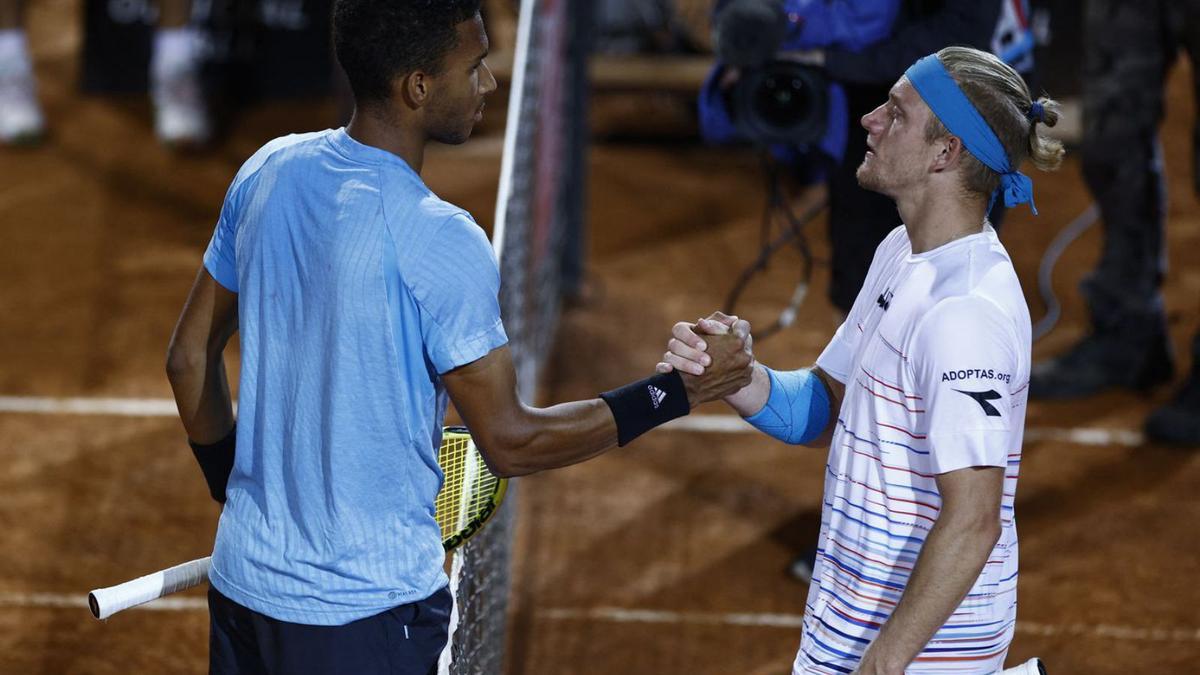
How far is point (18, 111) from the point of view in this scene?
29.9 ft

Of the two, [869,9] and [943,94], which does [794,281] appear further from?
[943,94]

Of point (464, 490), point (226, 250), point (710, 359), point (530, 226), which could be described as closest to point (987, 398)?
point (710, 359)

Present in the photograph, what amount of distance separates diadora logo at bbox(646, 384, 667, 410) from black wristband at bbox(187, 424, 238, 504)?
82 cm

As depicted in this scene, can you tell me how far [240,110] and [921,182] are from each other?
309 inches

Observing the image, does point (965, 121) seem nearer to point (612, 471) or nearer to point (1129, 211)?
point (612, 471)

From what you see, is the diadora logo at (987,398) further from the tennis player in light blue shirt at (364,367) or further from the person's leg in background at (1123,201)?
the person's leg in background at (1123,201)

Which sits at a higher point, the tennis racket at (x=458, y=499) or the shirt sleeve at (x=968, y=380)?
the shirt sleeve at (x=968, y=380)

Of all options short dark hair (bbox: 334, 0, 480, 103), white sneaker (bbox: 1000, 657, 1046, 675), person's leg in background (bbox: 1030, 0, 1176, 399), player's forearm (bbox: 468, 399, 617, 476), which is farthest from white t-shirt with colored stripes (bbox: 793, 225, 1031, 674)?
person's leg in background (bbox: 1030, 0, 1176, 399)

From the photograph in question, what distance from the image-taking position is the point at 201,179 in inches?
356

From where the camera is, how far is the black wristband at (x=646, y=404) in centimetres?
274

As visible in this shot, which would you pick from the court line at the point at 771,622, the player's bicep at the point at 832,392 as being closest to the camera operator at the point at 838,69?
the court line at the point at 771,622

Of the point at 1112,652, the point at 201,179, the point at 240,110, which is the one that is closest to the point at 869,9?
the point at 1112,652

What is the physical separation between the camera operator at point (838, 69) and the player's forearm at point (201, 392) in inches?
86.1

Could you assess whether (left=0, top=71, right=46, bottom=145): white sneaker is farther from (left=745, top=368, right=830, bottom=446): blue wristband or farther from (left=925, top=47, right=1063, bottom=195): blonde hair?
(left=925, top=47, right=1063, bottom=195): blonde hair
